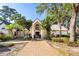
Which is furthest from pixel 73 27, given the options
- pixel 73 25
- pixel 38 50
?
pixel 38 50

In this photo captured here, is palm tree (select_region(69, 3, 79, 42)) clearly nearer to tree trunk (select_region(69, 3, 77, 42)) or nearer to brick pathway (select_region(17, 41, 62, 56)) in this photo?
tree trunk (select_region(69, 3, 77, 42))

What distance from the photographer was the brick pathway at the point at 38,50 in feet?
15.9

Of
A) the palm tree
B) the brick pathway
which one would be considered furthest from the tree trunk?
the brick pathway

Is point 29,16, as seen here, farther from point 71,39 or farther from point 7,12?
point 71,39

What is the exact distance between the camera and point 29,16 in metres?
4.89

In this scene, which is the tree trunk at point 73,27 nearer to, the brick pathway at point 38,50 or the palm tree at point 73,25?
the palm tree at point 73,25

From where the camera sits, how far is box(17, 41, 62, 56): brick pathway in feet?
15.9

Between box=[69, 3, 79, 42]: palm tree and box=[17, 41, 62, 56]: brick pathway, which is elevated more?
box=[69, 3, 79, 42]: palm tree

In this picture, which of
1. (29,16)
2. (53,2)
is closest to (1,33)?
(29,16)

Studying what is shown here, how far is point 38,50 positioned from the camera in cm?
488

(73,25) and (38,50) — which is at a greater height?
(73,25)

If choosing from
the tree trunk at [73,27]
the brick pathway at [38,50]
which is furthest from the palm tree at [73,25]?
the brick pathway at [38,50]

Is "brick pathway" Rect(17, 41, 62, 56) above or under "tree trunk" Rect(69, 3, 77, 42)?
under

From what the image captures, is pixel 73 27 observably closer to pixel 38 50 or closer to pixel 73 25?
pixel 73 25
